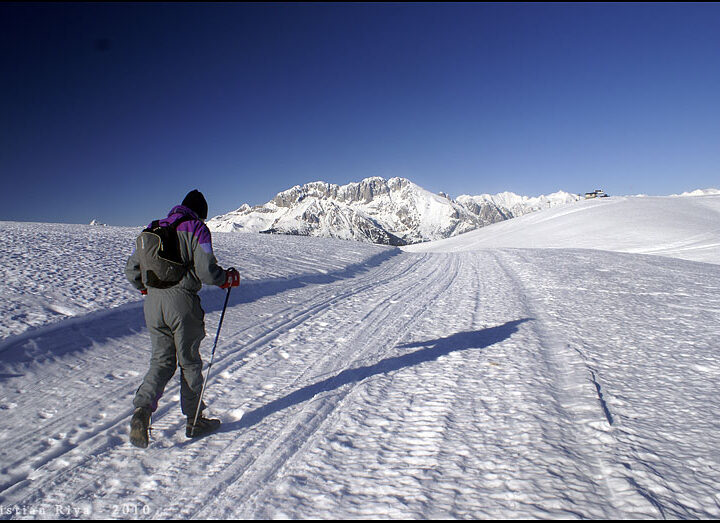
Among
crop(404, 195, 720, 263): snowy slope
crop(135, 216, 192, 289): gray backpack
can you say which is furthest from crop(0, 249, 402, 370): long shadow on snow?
crop(404, 195, 720, 263): snowy slope

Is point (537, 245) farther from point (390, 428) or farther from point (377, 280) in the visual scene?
point (390, 428)

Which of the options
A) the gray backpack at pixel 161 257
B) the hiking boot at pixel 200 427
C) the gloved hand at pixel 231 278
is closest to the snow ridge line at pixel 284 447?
the hiking boot at pixel 200 427

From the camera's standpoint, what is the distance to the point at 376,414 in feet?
11.7

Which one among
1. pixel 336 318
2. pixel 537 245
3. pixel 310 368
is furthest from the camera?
pixel 537 245

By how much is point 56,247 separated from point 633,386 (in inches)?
514

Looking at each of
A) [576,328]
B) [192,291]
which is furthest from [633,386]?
[192,291]

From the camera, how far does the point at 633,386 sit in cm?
391

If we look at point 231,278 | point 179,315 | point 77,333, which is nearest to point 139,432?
point 179,315

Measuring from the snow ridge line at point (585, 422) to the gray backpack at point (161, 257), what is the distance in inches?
137

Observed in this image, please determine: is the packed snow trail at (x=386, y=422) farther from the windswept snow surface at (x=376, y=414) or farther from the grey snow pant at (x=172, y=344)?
the grey snow pant at (x=172, y=344)

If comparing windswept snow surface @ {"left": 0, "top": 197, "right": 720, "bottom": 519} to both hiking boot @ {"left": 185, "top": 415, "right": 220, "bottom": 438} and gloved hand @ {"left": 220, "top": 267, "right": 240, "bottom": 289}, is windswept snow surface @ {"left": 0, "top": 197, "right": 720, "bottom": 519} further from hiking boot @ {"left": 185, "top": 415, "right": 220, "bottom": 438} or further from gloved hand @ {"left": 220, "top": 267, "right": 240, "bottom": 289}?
gloved hand @ {"left": 220, "top": 267, "right": 240, "bottom": 289}

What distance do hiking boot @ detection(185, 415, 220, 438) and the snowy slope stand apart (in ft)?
81.5

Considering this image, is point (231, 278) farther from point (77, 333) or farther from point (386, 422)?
point (77, 333)

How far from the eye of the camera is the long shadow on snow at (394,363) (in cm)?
366
